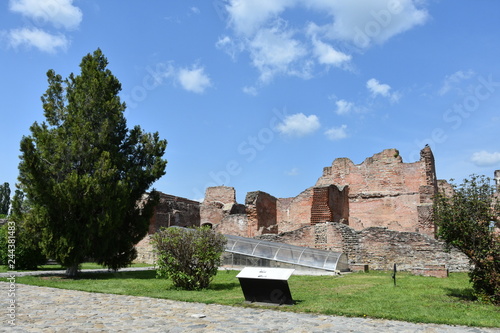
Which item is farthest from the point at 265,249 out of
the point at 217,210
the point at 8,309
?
the point at 217,210

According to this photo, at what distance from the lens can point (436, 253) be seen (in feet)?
60.4

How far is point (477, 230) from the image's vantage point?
983 centimetres

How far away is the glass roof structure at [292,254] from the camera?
1839cm

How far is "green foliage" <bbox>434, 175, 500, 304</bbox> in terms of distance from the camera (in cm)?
961

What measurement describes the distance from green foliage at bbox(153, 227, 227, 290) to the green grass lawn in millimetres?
481

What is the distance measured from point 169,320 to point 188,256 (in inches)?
195

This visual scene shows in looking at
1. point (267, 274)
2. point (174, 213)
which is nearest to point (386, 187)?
point (174, 213)

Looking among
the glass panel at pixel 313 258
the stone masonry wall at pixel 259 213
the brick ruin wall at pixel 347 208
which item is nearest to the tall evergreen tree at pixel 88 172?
the glass panel at pixel 313 258

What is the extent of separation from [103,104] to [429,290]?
13744mm

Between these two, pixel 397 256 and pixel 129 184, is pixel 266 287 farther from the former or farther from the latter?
pixel 397 256

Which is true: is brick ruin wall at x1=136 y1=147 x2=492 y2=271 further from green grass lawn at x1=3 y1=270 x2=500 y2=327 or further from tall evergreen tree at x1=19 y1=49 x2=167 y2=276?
tall evergreen tree at x1=19 y1=49 x2=167 y2=276

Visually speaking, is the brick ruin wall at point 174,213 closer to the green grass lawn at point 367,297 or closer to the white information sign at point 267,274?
the green grass lawn at point 367,297

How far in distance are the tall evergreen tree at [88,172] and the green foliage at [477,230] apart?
1151 centimetres

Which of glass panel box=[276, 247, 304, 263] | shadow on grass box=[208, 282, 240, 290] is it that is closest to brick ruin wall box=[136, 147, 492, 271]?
glass panel box=[276, 247, 304, 263]
